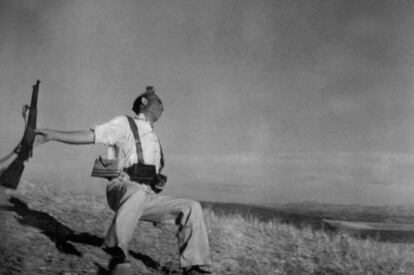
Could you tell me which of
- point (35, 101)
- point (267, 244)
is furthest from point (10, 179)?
point (267, 244)

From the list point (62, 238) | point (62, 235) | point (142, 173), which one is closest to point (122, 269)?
point (142, 173)

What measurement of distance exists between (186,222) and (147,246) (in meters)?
1.66

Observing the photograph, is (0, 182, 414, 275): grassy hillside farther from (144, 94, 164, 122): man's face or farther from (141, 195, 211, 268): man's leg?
(144, 94, 164, 122): man's face

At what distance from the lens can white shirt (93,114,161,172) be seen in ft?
11.2

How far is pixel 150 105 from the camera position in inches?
150

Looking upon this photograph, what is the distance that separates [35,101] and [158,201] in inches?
50.2

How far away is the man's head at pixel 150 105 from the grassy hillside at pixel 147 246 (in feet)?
4.45

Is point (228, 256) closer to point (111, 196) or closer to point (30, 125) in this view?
point (111, 196)

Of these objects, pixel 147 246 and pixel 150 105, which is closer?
pixel 150 105

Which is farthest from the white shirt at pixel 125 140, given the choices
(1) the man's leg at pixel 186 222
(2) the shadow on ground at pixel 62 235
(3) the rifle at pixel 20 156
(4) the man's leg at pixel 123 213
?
(2) the shadow on ground at pixel 62 235

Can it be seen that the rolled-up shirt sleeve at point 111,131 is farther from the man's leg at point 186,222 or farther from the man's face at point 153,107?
the man's leg at point 186,222

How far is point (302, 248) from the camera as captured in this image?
5.96 m

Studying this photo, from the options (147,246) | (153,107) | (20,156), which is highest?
(153,107)

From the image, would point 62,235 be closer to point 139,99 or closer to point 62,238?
point 62,238
